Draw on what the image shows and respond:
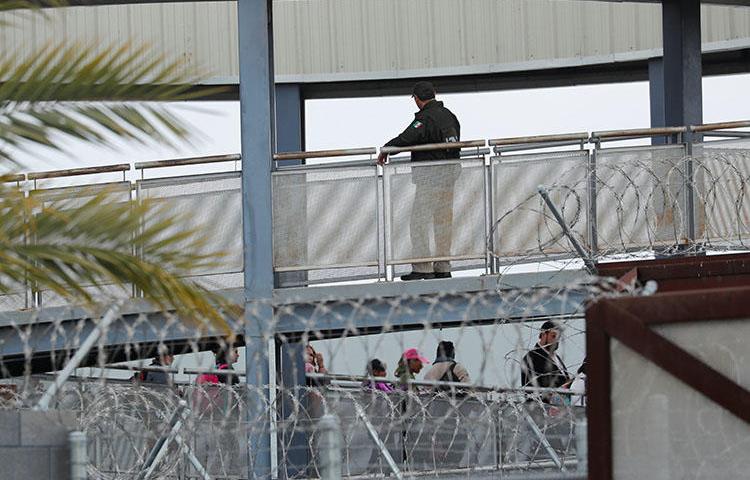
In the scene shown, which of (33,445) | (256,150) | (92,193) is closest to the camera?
(92,193)

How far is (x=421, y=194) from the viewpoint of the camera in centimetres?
1254

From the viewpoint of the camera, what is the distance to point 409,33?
20500mm

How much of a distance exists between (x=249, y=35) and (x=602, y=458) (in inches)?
343

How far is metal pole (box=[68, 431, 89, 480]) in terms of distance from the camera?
19.8 ft

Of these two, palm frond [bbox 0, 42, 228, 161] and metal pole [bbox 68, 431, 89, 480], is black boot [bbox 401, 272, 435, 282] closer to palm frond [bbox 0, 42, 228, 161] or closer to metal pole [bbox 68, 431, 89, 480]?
palm frond [bbox 0, 42, 228, 161]

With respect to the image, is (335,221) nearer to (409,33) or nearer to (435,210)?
(435,210)

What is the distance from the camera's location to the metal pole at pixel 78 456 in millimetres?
6023

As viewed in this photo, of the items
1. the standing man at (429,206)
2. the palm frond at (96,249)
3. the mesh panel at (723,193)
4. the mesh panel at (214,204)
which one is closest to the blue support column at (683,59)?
the mesh panel at (723,193)

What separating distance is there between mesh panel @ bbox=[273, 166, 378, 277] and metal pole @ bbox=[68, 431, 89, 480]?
668cm

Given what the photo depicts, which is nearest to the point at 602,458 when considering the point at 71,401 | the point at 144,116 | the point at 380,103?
the point at 144,116

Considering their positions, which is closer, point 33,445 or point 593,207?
point 33,445

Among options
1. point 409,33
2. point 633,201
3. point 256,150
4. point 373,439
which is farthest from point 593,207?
point 409,33

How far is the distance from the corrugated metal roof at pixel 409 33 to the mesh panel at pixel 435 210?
24.3 feet

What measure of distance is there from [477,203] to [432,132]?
75cm
